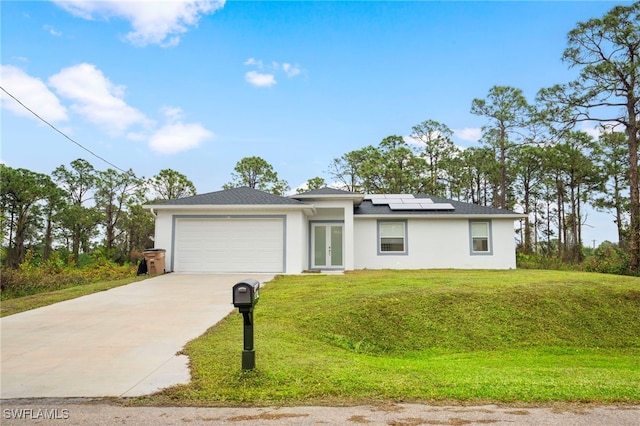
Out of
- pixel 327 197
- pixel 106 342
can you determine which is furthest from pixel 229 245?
pixel 106 342

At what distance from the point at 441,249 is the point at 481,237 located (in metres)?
1.79

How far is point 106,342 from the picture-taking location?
568 centimetres

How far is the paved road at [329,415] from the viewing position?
3076 millimetres

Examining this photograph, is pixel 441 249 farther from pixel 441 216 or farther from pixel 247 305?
pixel 247 305

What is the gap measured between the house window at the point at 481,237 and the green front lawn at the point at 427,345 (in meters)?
6.44

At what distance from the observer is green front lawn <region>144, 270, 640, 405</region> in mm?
3703

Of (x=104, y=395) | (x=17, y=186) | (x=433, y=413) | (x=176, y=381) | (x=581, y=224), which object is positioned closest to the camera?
(x=433, y=413)

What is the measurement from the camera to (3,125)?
519 inches

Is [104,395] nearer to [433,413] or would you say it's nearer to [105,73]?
[433,413]

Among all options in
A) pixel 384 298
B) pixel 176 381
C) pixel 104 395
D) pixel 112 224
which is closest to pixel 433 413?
pixel 176 381

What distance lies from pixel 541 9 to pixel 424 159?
1713 cm

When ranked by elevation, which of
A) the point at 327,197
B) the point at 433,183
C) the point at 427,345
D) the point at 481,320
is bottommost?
the point at 427,345

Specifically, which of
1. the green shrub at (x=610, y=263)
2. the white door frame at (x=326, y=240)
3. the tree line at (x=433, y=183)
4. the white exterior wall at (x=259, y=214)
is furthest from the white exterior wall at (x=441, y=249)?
the tree line at (x=433, y=183)

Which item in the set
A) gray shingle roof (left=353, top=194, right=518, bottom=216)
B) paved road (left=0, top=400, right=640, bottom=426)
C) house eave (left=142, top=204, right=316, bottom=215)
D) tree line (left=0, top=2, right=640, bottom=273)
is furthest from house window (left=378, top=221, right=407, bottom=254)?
paved road (left=0, top=400, right=640, bottom=426)
